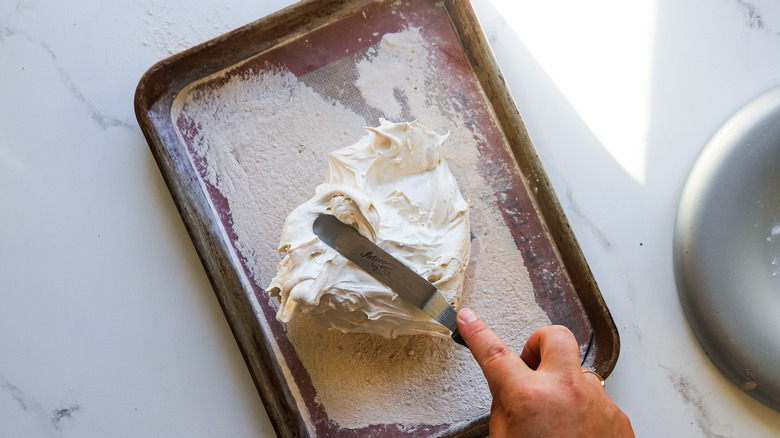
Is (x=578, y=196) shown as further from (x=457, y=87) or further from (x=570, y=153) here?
(x=457, y=87)

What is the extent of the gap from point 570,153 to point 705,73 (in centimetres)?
39

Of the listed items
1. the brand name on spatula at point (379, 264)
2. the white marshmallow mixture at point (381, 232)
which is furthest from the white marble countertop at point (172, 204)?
the brand name on spatula at point (379, 264)

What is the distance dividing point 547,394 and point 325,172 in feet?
2.13

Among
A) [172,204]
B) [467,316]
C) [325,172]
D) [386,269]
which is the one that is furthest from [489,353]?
[172,204]

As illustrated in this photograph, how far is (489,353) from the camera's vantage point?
3.00 feet

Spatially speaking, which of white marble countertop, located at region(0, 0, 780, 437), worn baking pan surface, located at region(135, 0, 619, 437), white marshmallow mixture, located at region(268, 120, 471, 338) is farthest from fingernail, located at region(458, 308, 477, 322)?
white marble countertop, located at region(0, 0, 780, 437)

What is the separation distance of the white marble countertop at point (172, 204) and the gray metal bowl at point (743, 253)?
0.08 m

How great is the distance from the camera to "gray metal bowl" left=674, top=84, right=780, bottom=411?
1171mm

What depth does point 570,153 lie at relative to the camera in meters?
1.29

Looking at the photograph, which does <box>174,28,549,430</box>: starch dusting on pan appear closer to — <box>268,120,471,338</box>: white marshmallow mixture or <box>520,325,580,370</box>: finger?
<box>268,120,471,338</box>: white marshmallow mixture

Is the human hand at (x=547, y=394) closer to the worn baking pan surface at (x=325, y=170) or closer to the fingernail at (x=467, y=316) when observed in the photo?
the fingernail at (x=467, y=316)

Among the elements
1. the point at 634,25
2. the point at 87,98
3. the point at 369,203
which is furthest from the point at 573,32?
the point at 87,98

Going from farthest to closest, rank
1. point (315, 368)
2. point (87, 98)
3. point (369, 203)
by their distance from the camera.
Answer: point (87, 98) → point (315, 368) → point (369, 203)

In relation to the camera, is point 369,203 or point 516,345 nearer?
point 369,203
